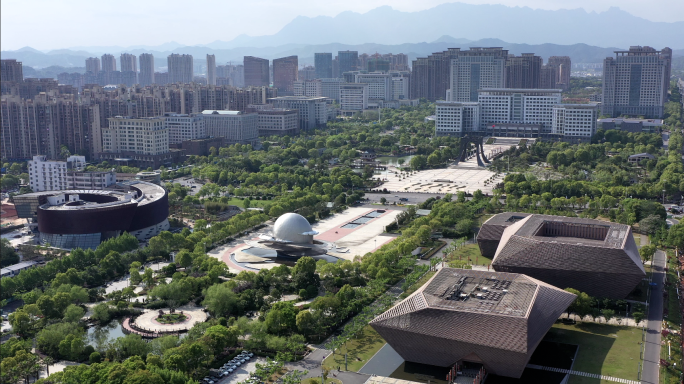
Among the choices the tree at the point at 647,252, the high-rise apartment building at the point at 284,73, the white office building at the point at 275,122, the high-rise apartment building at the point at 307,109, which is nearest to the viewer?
the tree at the point at 647,252

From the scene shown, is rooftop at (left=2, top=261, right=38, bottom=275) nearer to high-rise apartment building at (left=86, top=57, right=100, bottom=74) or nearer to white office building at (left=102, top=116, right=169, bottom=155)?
white office building at (left=102, top=116, right=169, bottom=155)

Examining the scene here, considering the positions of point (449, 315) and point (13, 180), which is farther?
point (13, 180)

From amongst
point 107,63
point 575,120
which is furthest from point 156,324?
point 107,63

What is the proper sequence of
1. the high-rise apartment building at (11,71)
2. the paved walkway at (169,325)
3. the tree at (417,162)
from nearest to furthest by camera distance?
the paved walkway at (169,325)
the tree at (417,162)
the high-rise apartment building at (11,71)

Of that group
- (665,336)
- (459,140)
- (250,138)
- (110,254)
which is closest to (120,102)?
(250,138)

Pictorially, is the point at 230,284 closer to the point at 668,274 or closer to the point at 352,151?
the point at 668,274

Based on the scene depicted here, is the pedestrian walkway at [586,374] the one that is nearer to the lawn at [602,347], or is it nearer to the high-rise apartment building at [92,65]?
the lawn at [602,347]

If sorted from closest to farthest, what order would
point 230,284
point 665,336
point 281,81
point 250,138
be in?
point 665,336
point 230,284
point 250,138
point 281,81

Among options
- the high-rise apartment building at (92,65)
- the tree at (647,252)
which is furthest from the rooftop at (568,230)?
the high-rise apartment building at (92,65)
